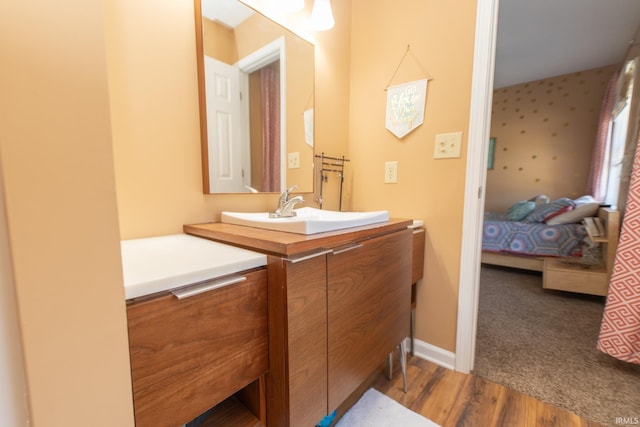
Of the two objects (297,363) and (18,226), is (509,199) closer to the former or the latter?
(297,363)

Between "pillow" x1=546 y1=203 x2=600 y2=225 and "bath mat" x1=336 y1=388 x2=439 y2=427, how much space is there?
2816 millimetres

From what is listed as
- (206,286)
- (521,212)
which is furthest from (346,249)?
(521,212)

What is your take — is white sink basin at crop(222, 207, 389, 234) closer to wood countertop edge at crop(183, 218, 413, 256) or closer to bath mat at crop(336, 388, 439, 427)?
wood countertop edge at crop(183, 218, 413, 256)

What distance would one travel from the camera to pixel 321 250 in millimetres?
822

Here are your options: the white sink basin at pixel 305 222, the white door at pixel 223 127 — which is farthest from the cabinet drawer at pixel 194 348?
the white door at pixel 223 127

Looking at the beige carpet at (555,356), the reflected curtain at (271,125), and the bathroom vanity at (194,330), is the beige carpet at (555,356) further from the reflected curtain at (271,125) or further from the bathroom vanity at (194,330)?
the reflected curtain at (271,125)

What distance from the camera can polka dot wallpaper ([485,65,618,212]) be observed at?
13.1 ft

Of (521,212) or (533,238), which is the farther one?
(521,212)

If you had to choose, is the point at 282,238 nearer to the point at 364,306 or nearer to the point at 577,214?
the point at 364,306

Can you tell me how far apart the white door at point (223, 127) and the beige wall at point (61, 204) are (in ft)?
2.46

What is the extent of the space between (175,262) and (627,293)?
202 centimetres

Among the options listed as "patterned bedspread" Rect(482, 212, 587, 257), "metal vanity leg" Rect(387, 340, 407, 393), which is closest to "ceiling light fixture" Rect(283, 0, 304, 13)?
"metal vanity leg" Rect(387, 340, 407, 393)

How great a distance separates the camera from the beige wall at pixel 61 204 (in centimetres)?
35

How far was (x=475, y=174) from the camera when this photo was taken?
4.41 feet
